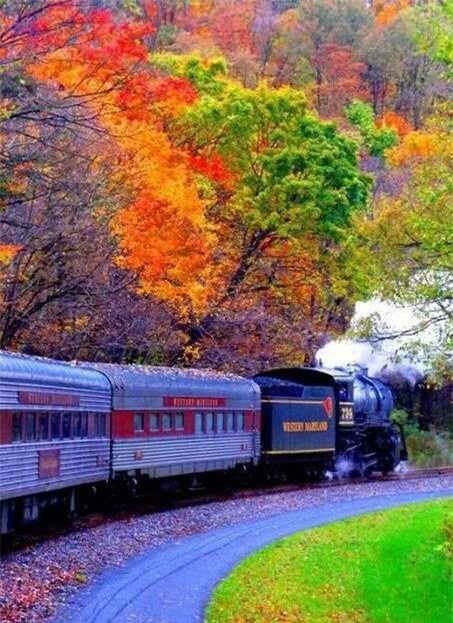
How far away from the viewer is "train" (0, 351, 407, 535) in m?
18.2

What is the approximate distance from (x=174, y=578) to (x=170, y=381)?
10105 mm

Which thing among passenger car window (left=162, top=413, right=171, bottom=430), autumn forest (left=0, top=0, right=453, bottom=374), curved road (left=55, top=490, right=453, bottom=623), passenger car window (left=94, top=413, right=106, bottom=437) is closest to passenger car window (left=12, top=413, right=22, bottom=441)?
curved road (left=55, top=490, right=453, bottom=623)

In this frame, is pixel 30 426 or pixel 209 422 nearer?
pixel 30 426

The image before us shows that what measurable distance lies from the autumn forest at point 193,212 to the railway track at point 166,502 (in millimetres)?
5446

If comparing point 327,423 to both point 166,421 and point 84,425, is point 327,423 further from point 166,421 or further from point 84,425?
point 84,425

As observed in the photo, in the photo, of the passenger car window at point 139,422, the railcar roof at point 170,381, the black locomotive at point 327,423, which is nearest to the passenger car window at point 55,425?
the railcar roof at point 170,381

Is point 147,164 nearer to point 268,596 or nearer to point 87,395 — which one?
point 87,395

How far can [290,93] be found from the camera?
133 ft

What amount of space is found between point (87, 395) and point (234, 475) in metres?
9.91

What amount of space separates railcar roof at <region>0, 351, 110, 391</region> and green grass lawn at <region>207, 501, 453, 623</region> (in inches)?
182

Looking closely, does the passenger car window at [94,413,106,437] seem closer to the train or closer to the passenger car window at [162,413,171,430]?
the train

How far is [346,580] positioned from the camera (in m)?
16.9

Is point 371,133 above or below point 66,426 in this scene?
above

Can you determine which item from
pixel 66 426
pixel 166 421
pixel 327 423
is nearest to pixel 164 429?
pixel 166 421
